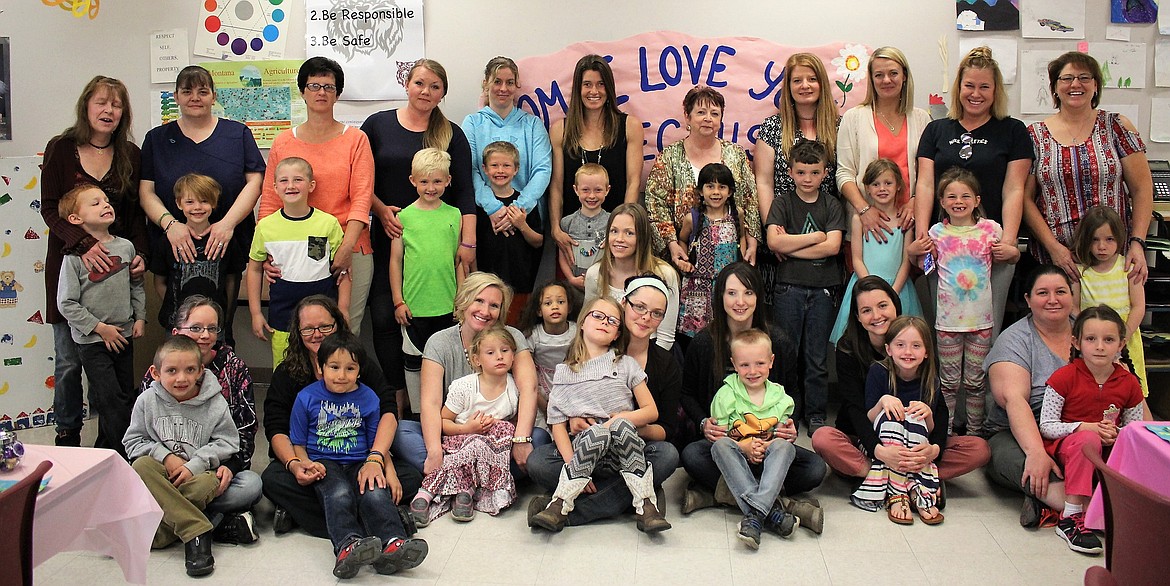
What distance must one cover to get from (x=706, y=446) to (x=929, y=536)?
0.70 m

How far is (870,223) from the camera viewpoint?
12.2 ft

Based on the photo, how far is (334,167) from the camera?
372 cm

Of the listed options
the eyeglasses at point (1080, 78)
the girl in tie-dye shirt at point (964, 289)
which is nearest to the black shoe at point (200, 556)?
the girl in tie-dye shirt at point (964, 289)

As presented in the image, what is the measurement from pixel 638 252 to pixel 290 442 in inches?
53.5

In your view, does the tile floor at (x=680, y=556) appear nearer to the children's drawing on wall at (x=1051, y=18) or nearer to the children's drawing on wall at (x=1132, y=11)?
the children's drawing on wall at (x=1051, y=18)

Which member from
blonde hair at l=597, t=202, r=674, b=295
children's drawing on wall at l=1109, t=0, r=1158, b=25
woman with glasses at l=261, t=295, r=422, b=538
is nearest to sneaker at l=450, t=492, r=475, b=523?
woman with glasses at l=261, t=295, r=422, b=538

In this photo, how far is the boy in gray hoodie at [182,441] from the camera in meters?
2.72

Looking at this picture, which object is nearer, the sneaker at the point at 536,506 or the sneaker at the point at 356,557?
the sneaker at the point at 356,557

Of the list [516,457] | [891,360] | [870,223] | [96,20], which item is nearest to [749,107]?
[870,223]

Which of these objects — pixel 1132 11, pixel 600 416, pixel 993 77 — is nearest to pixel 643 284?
pixel 600 416

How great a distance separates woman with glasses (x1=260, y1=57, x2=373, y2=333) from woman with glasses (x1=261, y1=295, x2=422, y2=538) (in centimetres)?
56

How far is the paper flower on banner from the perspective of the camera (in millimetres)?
4203

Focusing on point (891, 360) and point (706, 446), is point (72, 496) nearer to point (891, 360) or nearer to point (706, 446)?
point (706, 446)

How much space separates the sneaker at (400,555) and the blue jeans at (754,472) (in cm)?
92
